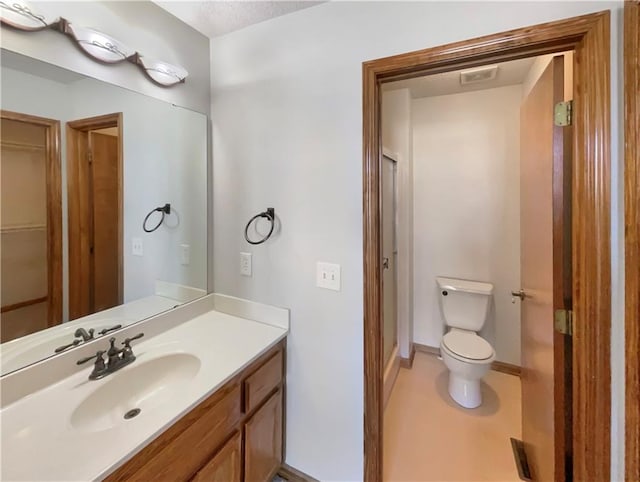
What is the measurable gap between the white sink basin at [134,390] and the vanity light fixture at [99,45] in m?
1.27

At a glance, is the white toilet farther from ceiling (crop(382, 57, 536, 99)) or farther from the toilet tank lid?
ceiling (crop(382, 57, 536, 99))

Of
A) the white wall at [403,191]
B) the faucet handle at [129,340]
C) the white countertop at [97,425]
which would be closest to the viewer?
the white countertop at [97,425]

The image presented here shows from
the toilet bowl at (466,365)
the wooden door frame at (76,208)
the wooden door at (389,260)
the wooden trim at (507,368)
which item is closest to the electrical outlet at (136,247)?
the wooden door frame at (76,208)

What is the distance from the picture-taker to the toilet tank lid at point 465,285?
Result: 2432 millimetres

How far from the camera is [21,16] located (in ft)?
3.13

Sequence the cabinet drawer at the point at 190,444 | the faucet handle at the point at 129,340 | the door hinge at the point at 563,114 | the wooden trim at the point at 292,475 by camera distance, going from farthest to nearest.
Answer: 1. the wooden trim at the point at 292,475
2. the faucet handle at the point at 129,340
3. the door hinge at the point at 563,114
4. the cabinet drawer at the point at 190,444

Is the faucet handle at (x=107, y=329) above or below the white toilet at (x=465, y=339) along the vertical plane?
above

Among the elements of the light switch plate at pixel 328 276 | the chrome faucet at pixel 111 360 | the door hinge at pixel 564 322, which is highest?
the light switch plate at pixel 328 276

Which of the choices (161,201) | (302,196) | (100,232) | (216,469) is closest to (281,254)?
(302,196)

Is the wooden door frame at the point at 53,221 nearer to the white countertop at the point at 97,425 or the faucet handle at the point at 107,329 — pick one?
the faucet handle at the point at 107,329

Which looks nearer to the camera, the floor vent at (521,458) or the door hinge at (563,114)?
the door hinge at (563,114)

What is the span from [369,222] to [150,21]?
1397 mm

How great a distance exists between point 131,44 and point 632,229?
2.01 m

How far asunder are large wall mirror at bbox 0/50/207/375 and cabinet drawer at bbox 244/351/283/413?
61 centimetres
